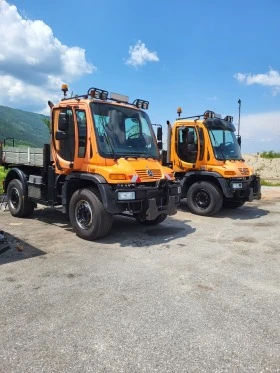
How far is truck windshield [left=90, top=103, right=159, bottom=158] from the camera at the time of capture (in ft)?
21.7

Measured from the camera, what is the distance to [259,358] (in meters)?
2.91

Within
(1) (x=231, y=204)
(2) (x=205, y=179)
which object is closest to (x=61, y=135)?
(2) (x=205, y=179)

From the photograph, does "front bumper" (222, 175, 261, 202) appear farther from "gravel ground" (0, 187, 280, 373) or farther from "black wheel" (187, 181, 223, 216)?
"gravel ground" (0, 187, 280, 373)

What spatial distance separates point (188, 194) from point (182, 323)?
6.74 m

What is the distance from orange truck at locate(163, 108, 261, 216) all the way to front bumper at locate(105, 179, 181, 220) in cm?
272

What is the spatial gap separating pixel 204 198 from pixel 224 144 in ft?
5.67

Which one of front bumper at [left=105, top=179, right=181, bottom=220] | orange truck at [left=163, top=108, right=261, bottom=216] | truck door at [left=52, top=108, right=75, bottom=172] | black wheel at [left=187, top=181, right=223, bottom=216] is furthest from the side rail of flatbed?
black wheel at [left=187, top=181, right=223, bottom=216]

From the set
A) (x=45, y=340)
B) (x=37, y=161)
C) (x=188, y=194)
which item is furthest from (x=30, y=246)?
(x=188, y=194)

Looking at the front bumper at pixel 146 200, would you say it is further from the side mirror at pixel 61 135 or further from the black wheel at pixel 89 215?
the side mirror at pixel 61 135

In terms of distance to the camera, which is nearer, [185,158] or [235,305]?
[235,305]

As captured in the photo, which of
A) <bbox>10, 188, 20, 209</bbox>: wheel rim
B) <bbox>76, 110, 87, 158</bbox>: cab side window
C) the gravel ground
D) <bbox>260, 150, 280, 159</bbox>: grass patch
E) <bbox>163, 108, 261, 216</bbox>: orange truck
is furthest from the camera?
<bbox>260, 150, 280, 159</bbox>: grass patch

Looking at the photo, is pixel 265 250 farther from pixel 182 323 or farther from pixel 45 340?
pixel 45 340

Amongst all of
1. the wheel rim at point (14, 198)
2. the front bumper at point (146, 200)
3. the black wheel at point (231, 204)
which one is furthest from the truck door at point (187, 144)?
the wheel rim at point (14, 198)

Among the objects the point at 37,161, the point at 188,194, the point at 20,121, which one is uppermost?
the point at 20,121
